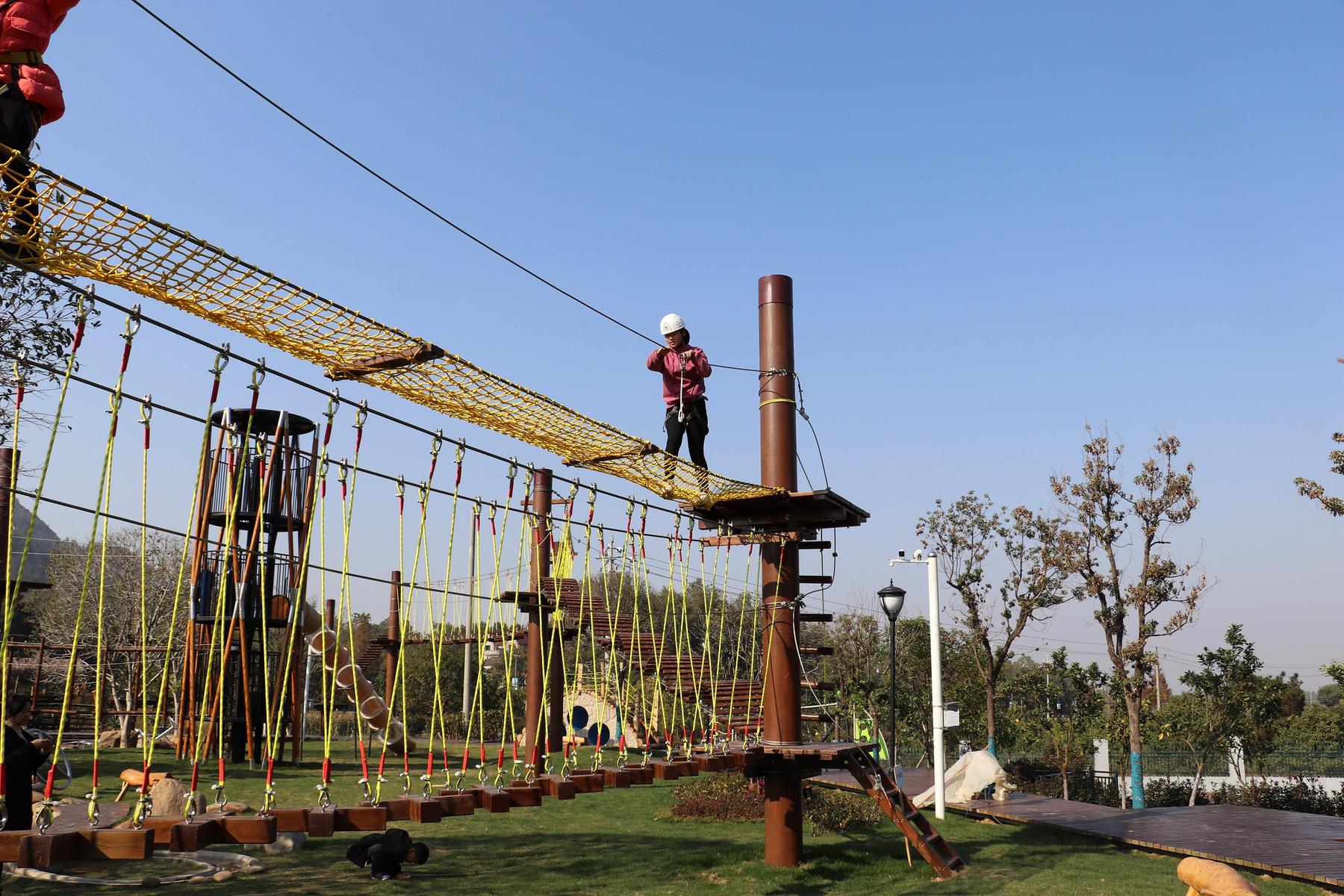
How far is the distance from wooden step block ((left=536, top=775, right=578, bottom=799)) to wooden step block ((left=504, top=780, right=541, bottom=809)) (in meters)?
0.13

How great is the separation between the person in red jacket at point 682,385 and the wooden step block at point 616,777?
2.73 meters

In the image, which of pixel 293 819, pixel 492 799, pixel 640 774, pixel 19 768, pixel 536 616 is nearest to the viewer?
pixel 293 819

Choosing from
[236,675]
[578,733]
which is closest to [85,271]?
[236,675]

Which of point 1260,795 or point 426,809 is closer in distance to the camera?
point 426,809

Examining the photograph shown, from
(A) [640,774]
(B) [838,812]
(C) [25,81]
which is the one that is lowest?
(B) [838,812]

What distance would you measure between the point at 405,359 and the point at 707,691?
4.92 metres

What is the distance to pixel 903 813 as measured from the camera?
9234mm

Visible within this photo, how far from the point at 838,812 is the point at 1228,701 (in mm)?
9604

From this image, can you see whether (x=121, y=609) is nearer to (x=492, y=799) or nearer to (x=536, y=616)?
(x=536, y=616)

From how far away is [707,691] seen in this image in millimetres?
9016

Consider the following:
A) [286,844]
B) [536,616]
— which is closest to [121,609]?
[536,616]

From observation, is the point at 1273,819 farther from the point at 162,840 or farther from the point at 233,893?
the point at 162,840

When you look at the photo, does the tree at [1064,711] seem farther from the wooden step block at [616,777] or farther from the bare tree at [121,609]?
the bare tree at [121,609]

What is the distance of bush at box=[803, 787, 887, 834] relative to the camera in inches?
448
